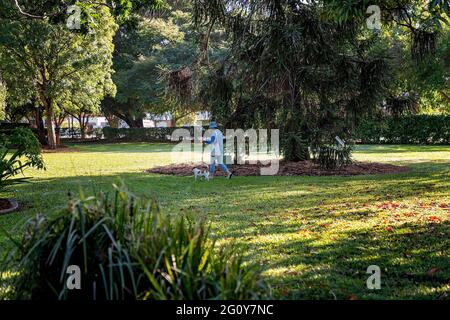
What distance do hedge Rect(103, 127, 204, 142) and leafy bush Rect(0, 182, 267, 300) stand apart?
40726 mm

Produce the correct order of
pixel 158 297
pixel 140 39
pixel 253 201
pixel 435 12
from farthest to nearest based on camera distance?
pixel 140 39 → pixel 253 201 → pixel 435 12 → pixel 158 297

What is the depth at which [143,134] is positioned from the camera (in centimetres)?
4406

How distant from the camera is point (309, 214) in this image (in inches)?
301

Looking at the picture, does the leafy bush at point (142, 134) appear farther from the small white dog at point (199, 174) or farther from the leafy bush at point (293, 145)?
the small white dog at point (199, 174)

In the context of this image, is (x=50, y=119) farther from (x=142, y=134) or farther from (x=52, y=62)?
(x=142, y=134)

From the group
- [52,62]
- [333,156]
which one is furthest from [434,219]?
[52,62]

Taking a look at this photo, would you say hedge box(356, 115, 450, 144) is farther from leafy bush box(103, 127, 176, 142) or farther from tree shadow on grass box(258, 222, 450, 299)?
tree shadow on grass box(258, 222, 450, 299)

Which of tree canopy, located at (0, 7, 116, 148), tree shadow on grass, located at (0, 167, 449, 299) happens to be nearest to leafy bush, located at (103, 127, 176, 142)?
tree canopy, located at (0, 7, 116, 148)

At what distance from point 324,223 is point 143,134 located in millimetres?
38513

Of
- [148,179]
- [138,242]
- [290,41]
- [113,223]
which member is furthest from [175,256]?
[290,41]

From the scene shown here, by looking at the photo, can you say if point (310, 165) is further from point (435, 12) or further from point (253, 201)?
point (435, 12)

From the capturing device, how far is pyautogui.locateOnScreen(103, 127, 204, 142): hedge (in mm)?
43812

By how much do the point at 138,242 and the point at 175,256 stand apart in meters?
0.25
